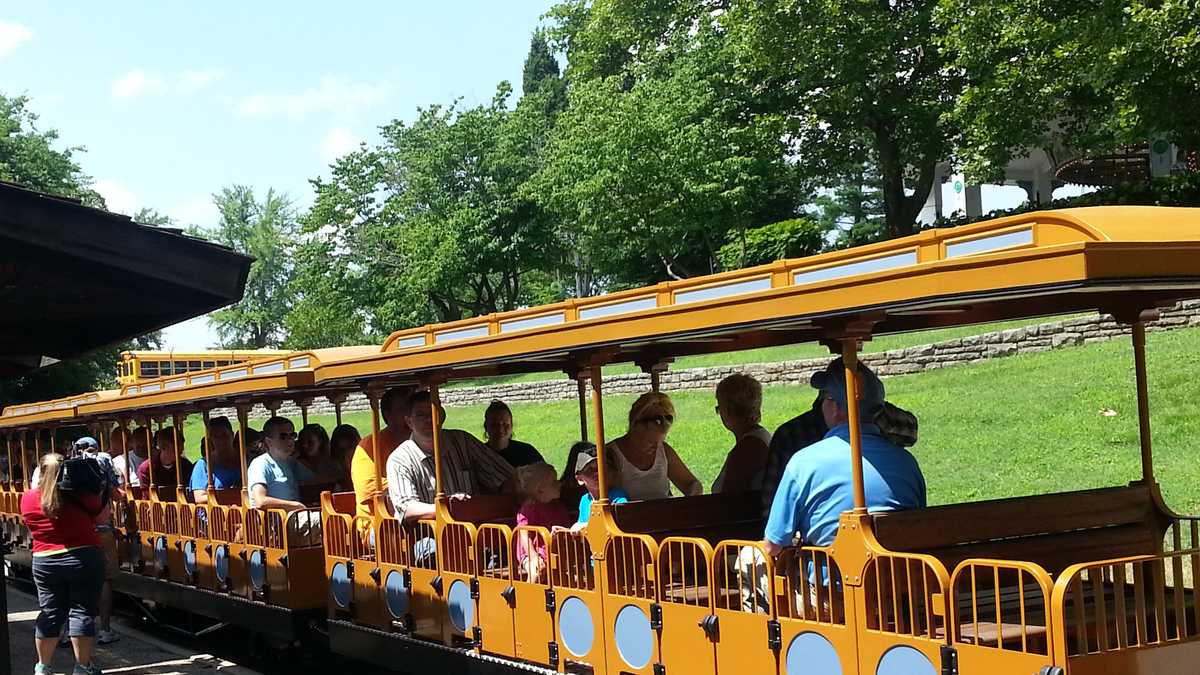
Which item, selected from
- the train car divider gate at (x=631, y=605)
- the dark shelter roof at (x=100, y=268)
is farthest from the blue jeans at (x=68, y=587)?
the train car divider gate at (x=631, y=605)

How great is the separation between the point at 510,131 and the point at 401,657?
37.9 m

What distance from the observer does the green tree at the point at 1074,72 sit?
17141mm

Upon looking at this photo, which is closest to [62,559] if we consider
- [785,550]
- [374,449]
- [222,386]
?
[374,449]

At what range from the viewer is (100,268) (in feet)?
23.1

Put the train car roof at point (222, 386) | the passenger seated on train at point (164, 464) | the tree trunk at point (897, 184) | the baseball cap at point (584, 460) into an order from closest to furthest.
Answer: the baseball cap at point (584, 460) → the train car roof at point (222, 386) → the passenger seated on train at point (164, 464) → the tree trunk at point (897, 184)

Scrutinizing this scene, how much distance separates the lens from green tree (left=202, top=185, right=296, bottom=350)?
8781 cm

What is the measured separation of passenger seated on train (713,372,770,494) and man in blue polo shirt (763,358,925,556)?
83.4 inches

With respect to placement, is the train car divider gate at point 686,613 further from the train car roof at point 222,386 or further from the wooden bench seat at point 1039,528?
the train car roof at point 222,386

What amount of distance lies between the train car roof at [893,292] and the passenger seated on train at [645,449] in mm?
304

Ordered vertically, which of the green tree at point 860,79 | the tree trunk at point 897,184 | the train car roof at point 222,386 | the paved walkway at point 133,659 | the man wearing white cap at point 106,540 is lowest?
the paved walkway at point 133,659

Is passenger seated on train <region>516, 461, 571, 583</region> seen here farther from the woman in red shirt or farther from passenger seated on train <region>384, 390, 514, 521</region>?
the woman in red shirt

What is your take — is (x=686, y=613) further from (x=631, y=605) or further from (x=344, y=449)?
(x=344, y=449)

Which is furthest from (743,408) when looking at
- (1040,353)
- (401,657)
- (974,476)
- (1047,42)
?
(1047,42)

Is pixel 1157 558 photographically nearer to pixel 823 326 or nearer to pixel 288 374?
pixel 823 326
